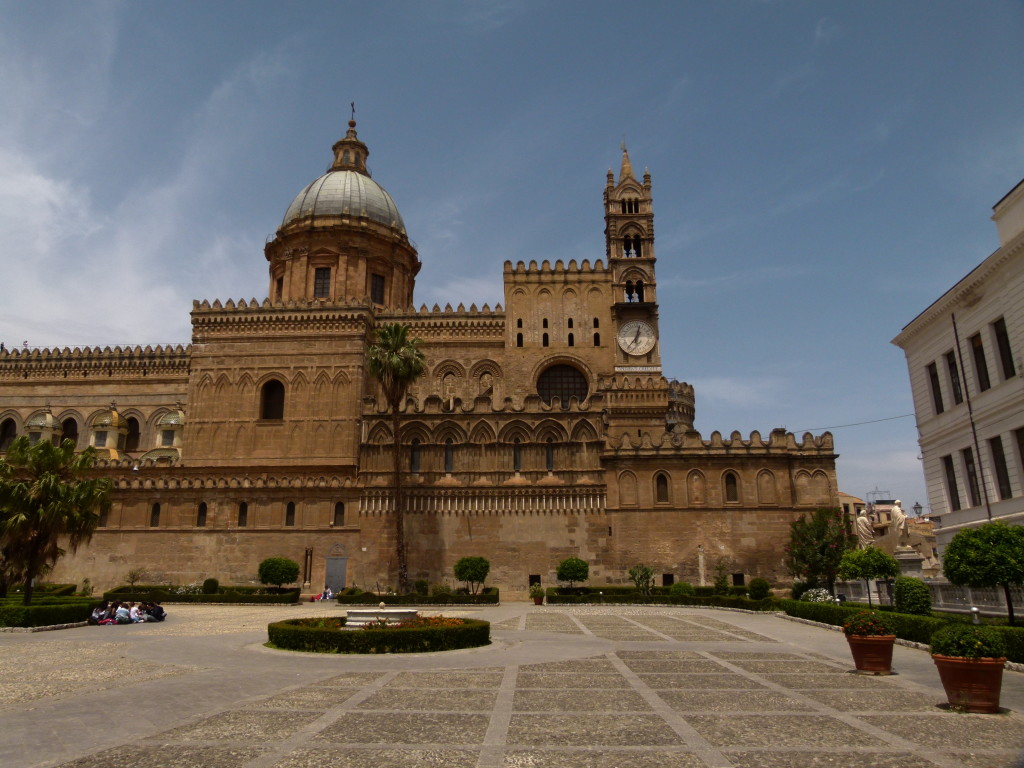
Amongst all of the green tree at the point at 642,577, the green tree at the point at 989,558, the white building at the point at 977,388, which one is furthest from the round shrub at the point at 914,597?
the green tree at the point at 642,577

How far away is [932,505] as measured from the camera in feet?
96.7

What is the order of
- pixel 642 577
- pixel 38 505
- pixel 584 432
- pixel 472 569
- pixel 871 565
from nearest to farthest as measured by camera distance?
pixel 871 565 < pixel 38 505 < pixel 642 577 < pixel 472 569 < pixel 584 432

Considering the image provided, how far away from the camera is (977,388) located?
2639 cm

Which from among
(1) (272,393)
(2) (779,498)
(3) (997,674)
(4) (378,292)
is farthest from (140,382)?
(3) (997,674)

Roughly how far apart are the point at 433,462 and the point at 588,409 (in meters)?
9.31

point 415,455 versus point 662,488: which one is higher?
point 415,455

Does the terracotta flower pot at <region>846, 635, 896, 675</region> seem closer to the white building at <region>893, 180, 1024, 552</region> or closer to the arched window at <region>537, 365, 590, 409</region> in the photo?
the white building at <region>893, 180, 1024, 552</region>

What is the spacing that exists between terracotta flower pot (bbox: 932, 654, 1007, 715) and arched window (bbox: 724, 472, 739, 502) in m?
30.0

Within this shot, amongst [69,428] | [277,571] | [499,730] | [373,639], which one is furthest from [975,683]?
[69,428]

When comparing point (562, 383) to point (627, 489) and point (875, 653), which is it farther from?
point (875, 653)

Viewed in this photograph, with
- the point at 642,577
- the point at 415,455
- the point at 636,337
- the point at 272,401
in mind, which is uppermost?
the point at 636,337

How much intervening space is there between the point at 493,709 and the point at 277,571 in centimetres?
2910

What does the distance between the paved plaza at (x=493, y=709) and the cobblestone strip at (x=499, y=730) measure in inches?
1.3

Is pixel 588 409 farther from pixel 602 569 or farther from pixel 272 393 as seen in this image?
pixel 272 393
